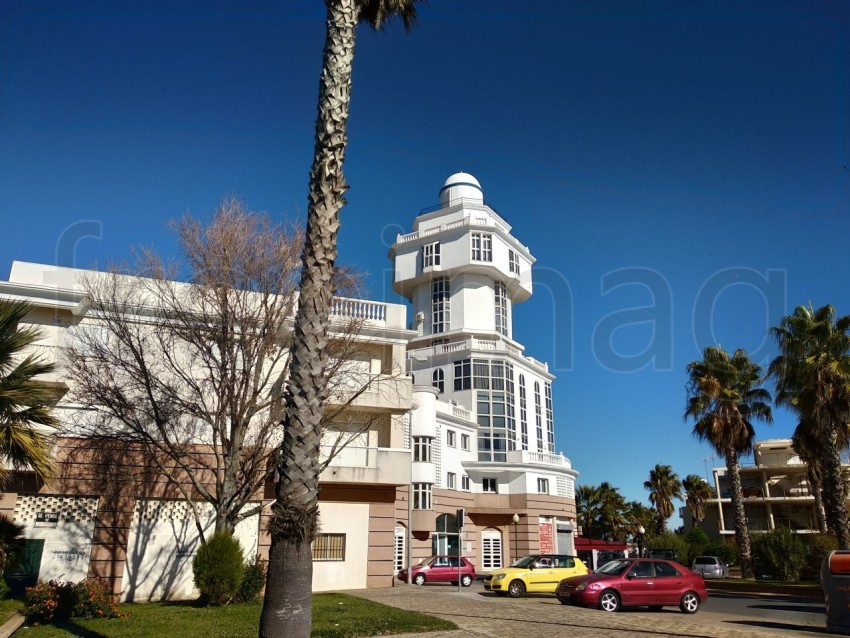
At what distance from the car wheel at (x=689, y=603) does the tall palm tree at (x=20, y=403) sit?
1587 centimetres

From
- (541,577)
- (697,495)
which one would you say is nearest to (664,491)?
(697,495)

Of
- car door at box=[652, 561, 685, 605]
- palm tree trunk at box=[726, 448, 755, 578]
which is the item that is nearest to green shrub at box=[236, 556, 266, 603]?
car door at box=[652, 561, 685, 605]

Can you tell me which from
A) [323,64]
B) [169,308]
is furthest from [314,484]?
[169,308]

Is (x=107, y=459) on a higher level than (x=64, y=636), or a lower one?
higher

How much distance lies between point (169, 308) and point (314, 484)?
14.5 m

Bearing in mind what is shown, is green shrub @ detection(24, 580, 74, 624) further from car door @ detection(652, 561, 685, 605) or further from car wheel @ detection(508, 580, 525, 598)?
car door @ detection(652, 561, 685, 605)

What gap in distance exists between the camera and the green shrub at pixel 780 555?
90.2 ft

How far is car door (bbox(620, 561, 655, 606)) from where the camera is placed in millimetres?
16953

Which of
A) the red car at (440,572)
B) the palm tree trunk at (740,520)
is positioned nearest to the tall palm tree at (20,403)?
the red car at (440,572)

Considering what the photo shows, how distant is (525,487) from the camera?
40.4 m

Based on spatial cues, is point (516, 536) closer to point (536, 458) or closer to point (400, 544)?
point (536, 458)

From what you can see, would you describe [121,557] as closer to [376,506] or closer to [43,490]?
[43,490]

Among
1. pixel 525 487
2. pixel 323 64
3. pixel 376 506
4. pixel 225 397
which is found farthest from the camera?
pixel 525 487

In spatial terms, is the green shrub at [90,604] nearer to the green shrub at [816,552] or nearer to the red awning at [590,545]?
the green shrub at [816,552]
